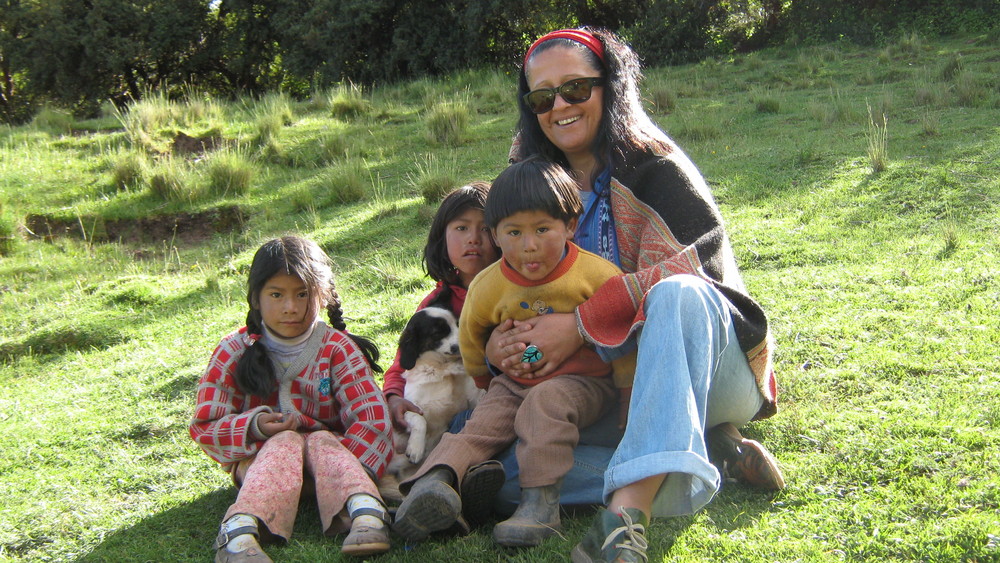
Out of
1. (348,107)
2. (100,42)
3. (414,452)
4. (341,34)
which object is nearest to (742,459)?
(414,452)

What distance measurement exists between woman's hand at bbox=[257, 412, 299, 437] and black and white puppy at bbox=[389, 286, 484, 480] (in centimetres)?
56

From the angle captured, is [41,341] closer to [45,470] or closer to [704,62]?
[45,470]

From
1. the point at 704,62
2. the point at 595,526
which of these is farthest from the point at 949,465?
the point at 704,62

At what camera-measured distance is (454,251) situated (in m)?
3.93

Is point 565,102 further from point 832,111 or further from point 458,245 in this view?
point 832,111

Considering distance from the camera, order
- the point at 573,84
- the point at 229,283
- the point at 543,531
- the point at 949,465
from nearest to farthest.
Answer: the point at 543,531, the point at 949,465, the point at 573,84, the point at 229,283

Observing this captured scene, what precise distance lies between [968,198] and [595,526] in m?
5.25

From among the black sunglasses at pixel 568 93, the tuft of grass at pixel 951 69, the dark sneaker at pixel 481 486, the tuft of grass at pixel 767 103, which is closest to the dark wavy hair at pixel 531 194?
the black sunglasses at pixel 568 93

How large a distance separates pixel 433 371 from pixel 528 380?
735 millimetres

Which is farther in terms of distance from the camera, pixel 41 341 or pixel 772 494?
pixel 41 341

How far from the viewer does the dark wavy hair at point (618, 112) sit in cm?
350

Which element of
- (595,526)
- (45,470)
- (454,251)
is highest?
(454,251)

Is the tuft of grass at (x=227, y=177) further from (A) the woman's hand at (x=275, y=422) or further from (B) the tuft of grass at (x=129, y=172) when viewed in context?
(A) the woman's hand at (x=275, y=422)

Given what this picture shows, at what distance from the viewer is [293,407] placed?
3543mm
